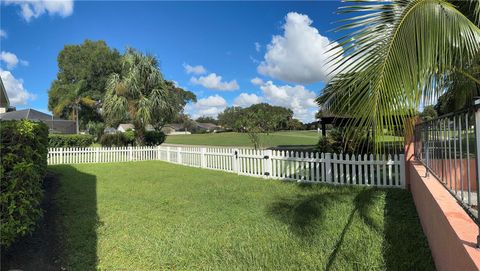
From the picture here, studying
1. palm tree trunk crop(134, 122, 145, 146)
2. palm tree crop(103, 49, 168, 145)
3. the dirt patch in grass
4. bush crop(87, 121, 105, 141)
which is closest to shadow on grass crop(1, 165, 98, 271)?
the dirt patch in grass

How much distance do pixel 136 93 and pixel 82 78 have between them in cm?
2565

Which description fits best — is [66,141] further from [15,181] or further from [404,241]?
[404,241]

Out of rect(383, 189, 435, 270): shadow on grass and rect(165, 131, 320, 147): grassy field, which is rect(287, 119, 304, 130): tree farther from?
rect(383, 189, 435, 270): shadow on grass

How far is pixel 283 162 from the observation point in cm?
958

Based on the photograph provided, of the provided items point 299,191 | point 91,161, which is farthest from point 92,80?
point 299,191

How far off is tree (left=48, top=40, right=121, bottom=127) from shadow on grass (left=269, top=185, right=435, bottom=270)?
29.2 metres

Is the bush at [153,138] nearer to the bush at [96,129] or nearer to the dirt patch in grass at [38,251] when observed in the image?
the bush at [96,129]

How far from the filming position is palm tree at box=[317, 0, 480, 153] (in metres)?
2.87

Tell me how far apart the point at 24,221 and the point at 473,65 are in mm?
5836

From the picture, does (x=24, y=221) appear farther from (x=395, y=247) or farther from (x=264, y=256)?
(x=395, y=247)

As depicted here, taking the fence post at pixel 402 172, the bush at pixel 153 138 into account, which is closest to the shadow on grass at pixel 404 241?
the fence post at pixel 402 172

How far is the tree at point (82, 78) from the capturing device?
34.6 meters

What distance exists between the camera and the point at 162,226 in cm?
523

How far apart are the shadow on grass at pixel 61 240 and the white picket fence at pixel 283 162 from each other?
4245 millimetres
